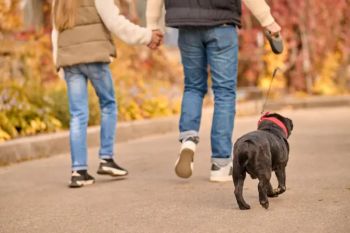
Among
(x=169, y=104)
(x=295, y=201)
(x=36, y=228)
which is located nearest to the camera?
(x=36, y=228)

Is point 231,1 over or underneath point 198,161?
over

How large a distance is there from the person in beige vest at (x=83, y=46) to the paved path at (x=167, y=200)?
1.09 feet

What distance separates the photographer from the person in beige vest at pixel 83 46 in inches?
224

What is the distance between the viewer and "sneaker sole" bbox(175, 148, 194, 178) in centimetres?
542

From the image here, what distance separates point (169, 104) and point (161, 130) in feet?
4.65

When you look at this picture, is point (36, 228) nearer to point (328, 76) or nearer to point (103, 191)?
point (103, 191)

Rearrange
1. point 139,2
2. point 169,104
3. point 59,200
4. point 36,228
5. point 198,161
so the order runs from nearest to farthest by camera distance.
→ point 36,228
point 59,200
point 198,161
point 169,104
point 139,2

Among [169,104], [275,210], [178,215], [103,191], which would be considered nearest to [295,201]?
[275,210]

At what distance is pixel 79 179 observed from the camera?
18.6 ft

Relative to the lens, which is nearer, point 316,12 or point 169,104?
point 169,104

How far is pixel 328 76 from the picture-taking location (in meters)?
15.6

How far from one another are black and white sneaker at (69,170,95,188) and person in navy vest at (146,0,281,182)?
2.22 ft

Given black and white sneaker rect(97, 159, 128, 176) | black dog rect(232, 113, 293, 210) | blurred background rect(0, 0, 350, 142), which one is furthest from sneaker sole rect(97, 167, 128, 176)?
blurred background rect(0, 0, 350, 142)

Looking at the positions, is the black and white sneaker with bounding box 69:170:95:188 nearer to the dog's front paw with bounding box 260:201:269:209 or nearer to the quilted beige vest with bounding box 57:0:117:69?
the quilted beige vest with bounding box 57:0:117:69
